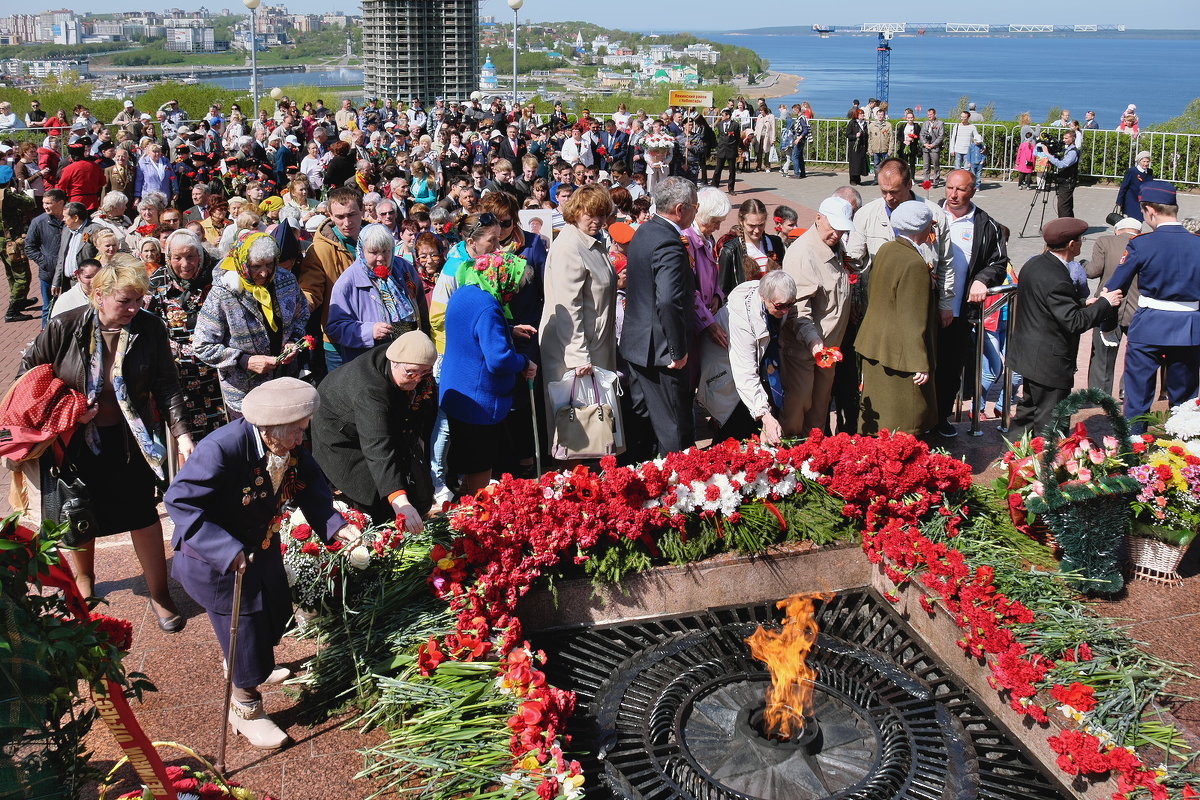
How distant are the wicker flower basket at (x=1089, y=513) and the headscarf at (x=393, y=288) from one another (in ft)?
12.3

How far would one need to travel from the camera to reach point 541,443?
707 cm

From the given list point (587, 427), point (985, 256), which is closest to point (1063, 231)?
point (985, 256)

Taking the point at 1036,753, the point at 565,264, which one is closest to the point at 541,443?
the point at 565,264

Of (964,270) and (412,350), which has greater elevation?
(964,270)

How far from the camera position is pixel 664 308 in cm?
595

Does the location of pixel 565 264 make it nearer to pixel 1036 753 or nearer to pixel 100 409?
pixel 100 409

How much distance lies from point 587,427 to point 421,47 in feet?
211

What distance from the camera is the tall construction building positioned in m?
64.8

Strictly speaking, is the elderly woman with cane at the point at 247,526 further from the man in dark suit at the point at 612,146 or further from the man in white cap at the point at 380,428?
the man in dark suit at the point at 612,146

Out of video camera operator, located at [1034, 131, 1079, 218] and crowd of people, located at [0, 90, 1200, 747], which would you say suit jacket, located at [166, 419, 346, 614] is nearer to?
crowd of people, located at [0, 90, 1200, 747]

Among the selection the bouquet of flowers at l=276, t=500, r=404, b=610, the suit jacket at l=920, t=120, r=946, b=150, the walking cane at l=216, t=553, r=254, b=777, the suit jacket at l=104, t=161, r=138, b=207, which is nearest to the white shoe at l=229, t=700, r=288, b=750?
the walking cane at l=216, t=553, r=254, b=777

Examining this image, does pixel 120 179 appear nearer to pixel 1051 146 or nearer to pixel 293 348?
pixel 293 348

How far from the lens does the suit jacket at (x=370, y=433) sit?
484cm

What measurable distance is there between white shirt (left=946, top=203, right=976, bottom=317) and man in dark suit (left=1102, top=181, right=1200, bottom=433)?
90 cm
